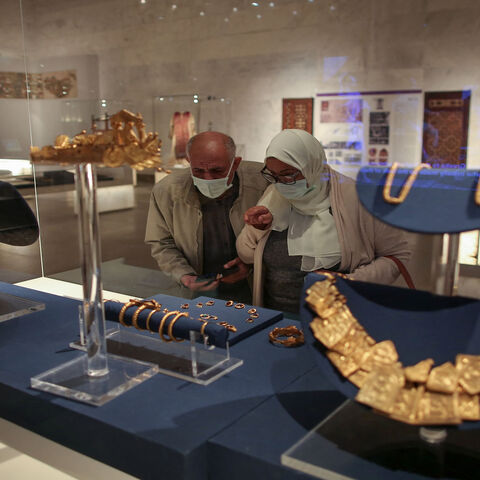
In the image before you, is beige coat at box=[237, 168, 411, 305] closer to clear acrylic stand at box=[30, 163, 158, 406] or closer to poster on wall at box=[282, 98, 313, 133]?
poster on wall at box=[282, 98, 313, 133]

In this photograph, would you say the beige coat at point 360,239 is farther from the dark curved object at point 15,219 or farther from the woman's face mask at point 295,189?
the dark curved object at point 15,219

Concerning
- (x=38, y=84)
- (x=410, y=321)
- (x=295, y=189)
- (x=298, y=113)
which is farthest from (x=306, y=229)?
(x=38, y=84)

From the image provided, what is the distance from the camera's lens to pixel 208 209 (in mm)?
3014

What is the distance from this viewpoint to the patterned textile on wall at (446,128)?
2.57m

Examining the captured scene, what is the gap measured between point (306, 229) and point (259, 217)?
223mm

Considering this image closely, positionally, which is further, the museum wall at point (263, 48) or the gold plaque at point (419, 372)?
the museum wall at point (263, 48)

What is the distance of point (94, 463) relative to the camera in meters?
1.83

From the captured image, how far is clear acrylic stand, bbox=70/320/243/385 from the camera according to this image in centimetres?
208

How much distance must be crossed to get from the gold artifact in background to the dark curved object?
2.09 metres

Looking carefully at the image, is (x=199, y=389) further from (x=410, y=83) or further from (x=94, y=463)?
(x=410, y=83)

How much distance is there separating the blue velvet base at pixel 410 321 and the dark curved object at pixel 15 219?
277 cm

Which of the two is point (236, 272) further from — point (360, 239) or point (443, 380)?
point (443, 380)

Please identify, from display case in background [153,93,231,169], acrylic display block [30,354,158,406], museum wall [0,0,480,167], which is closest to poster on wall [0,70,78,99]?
museum wall [0,0,480,167]

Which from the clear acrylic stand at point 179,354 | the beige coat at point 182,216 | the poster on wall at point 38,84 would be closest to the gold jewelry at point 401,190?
the clear acrylic stand at point 179,354
